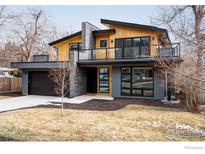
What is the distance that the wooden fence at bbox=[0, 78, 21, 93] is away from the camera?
→ 12.4 metres

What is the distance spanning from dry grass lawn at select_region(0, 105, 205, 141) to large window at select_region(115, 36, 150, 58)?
14.3 ft

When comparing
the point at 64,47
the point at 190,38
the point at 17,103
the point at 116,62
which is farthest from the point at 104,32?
the point at 190,38

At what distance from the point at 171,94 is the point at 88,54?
4.96 meters

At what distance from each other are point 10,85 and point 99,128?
10339 mm

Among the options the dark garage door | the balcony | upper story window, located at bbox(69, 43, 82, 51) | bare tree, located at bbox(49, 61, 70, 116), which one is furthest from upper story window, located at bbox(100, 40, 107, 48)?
the dark garage door

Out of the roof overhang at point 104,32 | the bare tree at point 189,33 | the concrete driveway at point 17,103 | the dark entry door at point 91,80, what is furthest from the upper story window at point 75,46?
the bare tree at point 189,33

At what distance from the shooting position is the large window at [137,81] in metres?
10.1

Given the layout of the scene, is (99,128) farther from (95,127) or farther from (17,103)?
(17,103)

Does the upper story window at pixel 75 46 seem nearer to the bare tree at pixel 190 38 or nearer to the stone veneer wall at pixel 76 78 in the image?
the stone veneer wall at pixel 76 78

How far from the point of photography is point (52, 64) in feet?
34.1

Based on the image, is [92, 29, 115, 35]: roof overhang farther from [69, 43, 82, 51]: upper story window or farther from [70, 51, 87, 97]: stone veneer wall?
[70, 51, 87, 97]: stone veneer wall

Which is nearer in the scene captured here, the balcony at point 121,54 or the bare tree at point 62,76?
the bare tree at point 62,76
